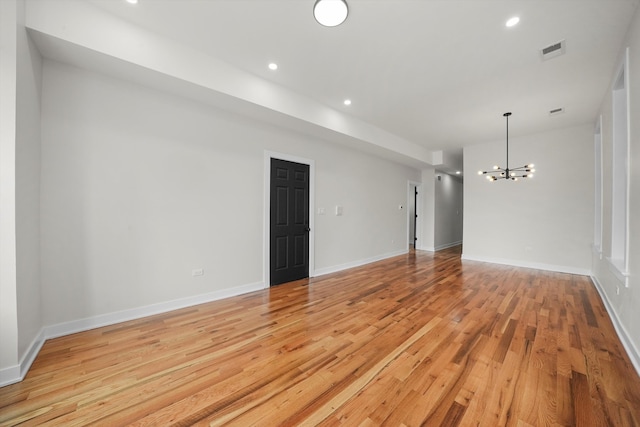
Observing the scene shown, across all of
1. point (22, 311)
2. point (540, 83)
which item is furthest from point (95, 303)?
point (540, 83)

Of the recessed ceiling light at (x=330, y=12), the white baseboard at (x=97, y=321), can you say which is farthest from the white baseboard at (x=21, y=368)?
the recessed ceiling light at (x=330, y=12)

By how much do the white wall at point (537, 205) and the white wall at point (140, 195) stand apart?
5.23 m

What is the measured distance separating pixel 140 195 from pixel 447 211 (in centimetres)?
883

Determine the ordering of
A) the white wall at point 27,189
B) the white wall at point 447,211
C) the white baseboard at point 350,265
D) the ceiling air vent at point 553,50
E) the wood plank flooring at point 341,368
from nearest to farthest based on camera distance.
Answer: the wood plank flooring at point 341,368, the white wall at point 27,189, the ceiling air vent at point 553,50, the white baseboard at point 350,265, the white wall at point 447,211

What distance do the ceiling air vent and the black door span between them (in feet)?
11.6

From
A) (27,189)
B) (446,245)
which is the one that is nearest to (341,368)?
(27,189)

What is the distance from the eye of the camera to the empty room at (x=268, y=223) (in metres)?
1.74

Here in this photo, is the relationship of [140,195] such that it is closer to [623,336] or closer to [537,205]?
[623,336]

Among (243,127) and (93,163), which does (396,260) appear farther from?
(93,163)

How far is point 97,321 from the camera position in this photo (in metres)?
2.62

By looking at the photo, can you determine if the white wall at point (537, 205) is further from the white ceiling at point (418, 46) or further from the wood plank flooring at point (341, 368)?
the wood plank flooring at point (341, 368)

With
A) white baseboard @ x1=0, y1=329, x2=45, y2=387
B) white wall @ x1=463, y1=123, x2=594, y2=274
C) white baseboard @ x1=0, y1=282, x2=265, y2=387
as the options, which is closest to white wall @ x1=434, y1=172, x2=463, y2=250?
white wall @ x1=463, y1=123, x2=594, y2=274

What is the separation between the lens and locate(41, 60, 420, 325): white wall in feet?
8.04

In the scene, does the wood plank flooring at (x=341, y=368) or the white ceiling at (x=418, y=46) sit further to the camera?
the white ceiling at (x=418, y=46)
